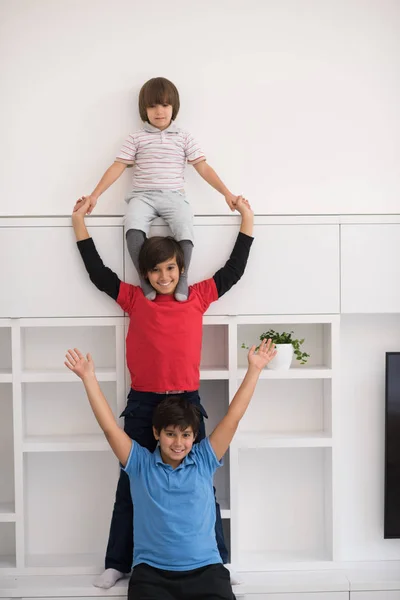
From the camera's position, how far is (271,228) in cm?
226

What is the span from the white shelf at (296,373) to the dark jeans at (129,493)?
0.26 meters

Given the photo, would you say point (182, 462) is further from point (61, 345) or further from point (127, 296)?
point (61, 345)

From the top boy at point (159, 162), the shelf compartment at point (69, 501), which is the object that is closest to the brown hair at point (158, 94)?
the top boy at point (159, 162)

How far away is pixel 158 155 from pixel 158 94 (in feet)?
0.68

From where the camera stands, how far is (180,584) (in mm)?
1933

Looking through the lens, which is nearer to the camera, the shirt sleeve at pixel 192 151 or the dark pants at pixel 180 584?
the dark pants at pixel 180 584

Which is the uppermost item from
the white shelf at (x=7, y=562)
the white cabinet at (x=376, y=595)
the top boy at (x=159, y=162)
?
the top boy at (x=159, y=162)

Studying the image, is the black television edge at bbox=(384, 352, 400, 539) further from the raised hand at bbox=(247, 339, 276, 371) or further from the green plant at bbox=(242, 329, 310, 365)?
the raised hand at bbox=(247, 339, 276, 371)

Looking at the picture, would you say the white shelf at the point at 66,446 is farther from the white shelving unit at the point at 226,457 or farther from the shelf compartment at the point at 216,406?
the shelf compartment at the point at 216,406

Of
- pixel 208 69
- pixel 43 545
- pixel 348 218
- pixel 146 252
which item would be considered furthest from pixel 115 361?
pixel 208 69

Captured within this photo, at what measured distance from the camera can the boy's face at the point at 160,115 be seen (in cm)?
230

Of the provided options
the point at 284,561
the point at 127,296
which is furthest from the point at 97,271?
the point at 284,561

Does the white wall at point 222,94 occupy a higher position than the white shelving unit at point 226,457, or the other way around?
the white wall at point 222,94

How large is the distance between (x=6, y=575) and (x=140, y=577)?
1.97 feet
